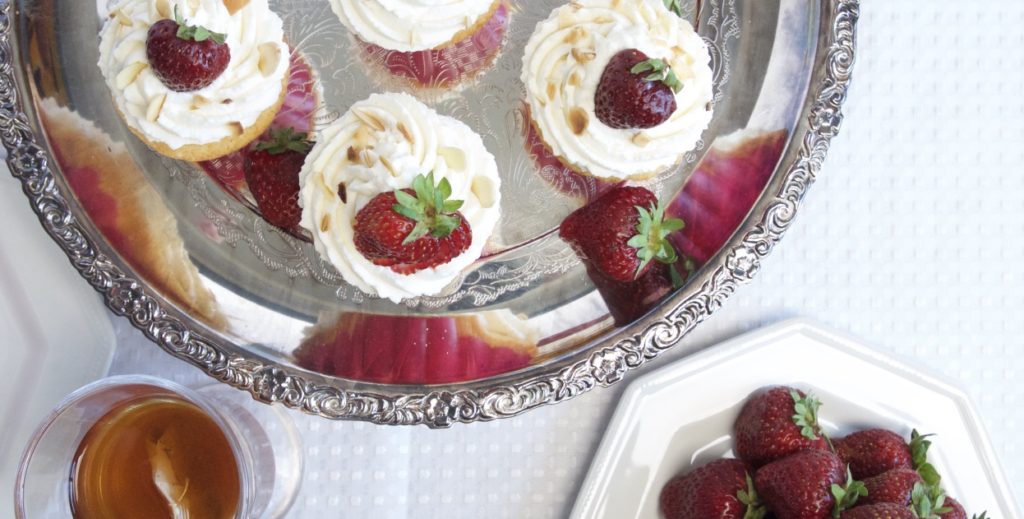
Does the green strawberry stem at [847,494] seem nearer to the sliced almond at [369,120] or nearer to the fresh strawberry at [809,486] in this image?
the fresh strawberry at [809,486]

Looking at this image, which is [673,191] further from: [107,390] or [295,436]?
[107,390]

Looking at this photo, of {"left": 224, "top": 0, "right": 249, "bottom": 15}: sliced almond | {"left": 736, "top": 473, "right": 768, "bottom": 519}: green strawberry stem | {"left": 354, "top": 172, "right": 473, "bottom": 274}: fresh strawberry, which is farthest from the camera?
{"left": 736, "top": 473, "right": 768, "bottom": 519}: green strawberry stem

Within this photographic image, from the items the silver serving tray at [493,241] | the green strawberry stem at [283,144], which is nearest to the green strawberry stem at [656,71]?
the silver serving tray at [493,241]

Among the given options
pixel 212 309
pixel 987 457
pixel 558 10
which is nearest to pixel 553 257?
pixel 558 10

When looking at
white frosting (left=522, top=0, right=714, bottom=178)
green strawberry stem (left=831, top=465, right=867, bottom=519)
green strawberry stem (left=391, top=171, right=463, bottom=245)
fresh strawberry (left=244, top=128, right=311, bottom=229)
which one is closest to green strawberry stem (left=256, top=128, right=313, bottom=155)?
fresh strawberry (left=244, top=128, right=311, bottom=229)

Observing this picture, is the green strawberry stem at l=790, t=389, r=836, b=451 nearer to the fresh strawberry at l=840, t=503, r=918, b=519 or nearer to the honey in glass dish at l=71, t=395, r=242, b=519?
the fresh strawberry at l=840, t=503, r=918, b=519
